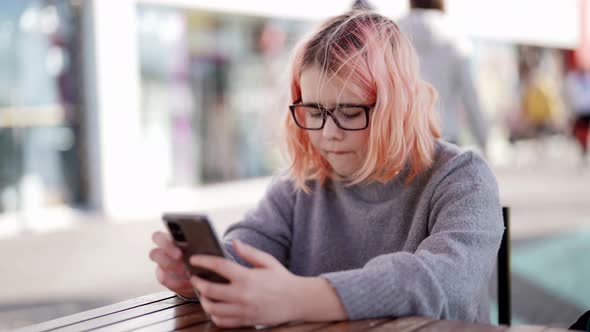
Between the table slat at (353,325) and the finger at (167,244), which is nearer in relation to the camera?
the table slat at (353,325)

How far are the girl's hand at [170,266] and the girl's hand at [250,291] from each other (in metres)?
0.17

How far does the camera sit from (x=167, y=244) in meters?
1.61

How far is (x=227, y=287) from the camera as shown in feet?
4.65

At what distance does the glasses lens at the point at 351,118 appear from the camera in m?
1.83

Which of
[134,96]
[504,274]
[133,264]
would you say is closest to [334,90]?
[504,274]

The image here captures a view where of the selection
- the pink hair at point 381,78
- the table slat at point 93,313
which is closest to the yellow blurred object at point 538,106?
the pink hair at point 381,78

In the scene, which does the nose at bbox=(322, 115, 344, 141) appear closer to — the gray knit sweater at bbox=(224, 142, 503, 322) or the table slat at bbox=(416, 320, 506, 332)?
the gray knit sweater at bbox=(224, 142, 503, 322)

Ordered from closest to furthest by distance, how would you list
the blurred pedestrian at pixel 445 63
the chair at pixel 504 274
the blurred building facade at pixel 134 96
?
the chair at pixel 504 274
the blurred pedestrian at pixel 445 63
the blurred building facade at pixel 134 96

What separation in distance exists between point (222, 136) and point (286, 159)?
950cm

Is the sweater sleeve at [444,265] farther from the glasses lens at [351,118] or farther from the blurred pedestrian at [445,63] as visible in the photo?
the blurred pedestrian at [445,63]

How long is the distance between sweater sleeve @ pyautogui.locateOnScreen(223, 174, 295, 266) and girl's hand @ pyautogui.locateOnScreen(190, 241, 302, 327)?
0.57 metres

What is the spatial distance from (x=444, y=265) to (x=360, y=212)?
1.52 ft

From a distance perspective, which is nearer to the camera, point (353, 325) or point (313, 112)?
point (353, 325)

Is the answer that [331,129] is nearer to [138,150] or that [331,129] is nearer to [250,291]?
[250,291]
